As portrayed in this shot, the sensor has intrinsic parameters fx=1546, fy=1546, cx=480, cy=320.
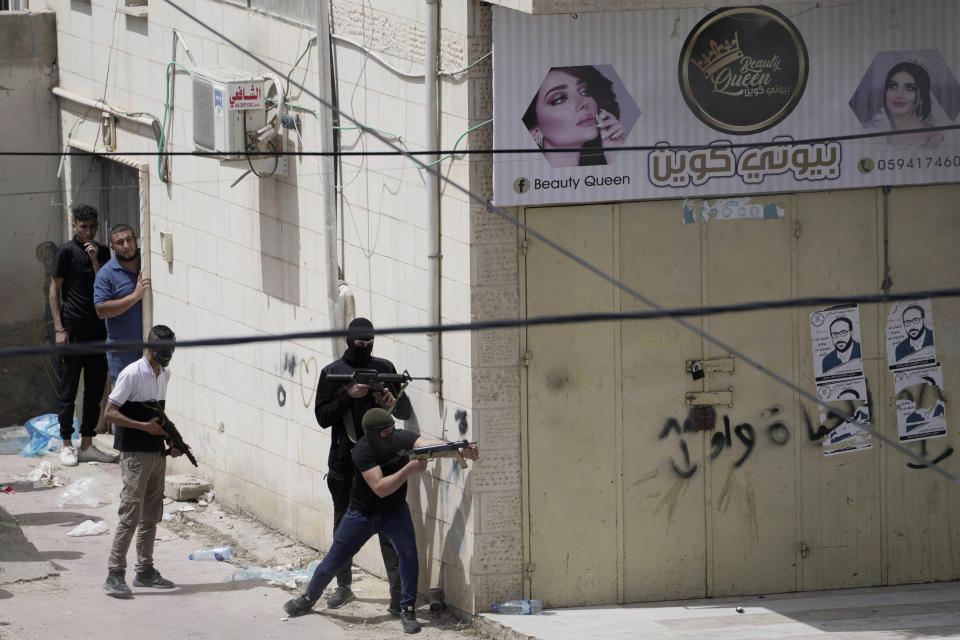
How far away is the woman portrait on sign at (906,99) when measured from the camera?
955 centimetres

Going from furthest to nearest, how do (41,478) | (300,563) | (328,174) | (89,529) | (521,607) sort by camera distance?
1. (41,478)
2. (89,529)
3. (300,563)
4. (328,174)
5. (521,607)

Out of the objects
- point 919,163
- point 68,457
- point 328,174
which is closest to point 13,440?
point 68,457

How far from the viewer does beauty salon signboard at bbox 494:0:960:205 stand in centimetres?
907

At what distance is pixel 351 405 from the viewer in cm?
967

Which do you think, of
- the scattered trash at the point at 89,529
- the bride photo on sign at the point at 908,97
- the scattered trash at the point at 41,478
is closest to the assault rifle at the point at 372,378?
Result: the scattered trash at the point at 89,529

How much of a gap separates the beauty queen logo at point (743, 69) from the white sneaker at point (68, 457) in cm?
651

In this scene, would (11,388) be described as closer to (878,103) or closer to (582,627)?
(582,627)

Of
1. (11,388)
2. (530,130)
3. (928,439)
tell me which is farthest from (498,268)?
(11,388)

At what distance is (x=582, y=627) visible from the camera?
9.14 m

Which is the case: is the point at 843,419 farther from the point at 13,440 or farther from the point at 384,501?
the point at 13,440

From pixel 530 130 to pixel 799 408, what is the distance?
8.14 ft

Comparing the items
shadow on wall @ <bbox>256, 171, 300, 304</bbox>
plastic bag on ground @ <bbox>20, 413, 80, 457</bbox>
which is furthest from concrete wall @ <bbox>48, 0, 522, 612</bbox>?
plastic bag on ground @ <bbox>20, 413, 80, 457</bbox>

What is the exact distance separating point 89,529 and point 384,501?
10.3 ft

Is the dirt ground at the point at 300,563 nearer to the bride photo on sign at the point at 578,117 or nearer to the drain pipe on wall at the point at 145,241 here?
the drain pipe on wall at the point at 145,241
